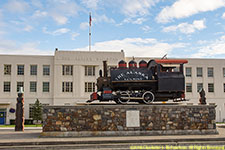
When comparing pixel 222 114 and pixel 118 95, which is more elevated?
pixel 118 95

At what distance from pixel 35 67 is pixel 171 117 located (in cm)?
2777

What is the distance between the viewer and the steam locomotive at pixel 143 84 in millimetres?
14516

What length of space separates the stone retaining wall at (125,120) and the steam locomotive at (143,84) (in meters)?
1.01

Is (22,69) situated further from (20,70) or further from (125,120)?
(125,120)

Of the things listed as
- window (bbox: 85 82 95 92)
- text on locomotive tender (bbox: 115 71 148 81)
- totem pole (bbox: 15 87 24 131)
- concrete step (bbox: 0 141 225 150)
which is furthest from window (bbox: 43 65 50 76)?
→ concrete step (bbox: 0 141 225 150)

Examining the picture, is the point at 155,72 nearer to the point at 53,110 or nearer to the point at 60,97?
the point at 53,110

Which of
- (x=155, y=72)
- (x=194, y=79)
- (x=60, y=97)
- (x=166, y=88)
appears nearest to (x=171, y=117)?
(x=166, y=88)

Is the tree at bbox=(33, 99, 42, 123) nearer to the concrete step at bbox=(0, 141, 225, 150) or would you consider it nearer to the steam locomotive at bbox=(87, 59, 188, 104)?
the steam locomotive at bbox=(87, 59, 188, 104)

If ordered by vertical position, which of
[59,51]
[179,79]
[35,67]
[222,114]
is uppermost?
[59,51]

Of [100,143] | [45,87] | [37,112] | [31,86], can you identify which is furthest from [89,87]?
[100,143]

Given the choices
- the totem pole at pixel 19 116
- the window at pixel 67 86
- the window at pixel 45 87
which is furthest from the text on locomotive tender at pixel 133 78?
the window at pixel 45 87

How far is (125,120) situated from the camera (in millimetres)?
13523

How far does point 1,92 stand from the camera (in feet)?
118

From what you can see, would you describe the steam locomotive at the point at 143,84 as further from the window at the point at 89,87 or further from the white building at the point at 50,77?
the window at the point at 89,87
